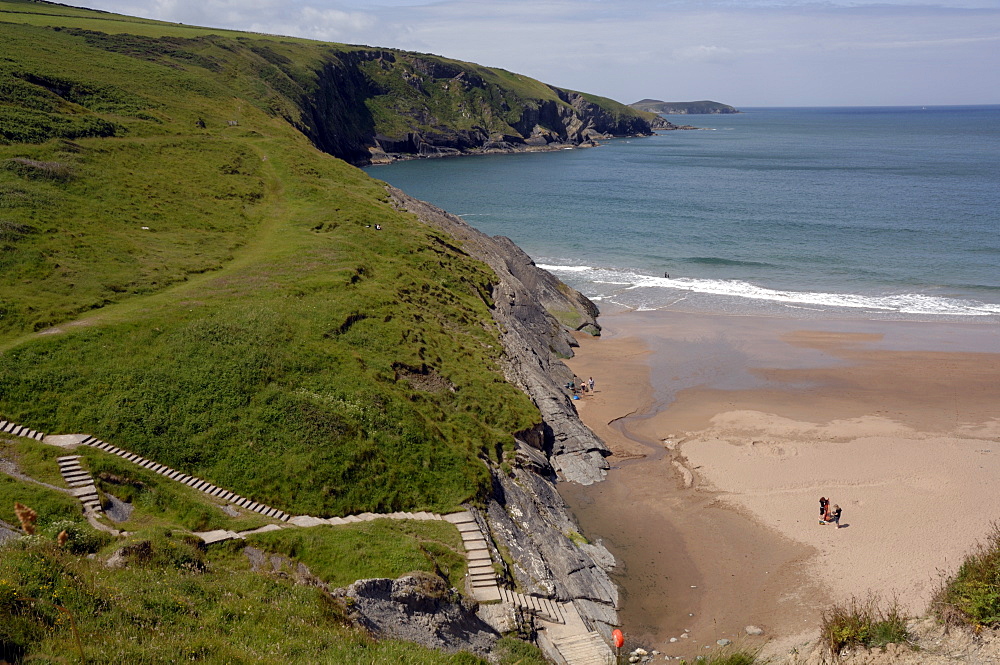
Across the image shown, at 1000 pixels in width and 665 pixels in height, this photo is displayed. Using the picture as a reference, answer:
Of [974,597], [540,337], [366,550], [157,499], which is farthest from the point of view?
[540,337]

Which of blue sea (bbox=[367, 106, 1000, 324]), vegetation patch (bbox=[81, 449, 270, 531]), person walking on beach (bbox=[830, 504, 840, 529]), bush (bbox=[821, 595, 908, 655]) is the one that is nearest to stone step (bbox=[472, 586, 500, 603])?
vegetation patch (bbox=[81, 449, 270, 531])

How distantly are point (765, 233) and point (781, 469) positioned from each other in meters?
73.3

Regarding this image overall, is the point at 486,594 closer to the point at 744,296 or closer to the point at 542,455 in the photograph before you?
the point at 542,455

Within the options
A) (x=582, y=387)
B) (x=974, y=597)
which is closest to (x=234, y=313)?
(x=582, y=387)

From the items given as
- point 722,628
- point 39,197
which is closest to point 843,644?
point 722,628

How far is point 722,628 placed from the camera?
1087 inches

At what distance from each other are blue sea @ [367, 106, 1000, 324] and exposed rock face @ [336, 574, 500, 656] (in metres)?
56.1

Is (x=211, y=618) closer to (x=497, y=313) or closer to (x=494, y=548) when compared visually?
(x=494, y=548)

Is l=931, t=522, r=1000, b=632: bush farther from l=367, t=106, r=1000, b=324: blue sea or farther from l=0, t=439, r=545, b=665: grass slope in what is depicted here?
l=367, t=106, r=1000, b=324: blue sea

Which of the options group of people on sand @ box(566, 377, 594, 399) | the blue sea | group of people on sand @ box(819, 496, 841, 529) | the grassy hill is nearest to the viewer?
the grassy hill

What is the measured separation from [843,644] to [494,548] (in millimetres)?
13645

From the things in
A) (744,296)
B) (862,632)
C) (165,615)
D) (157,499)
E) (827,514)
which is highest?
(744,296)

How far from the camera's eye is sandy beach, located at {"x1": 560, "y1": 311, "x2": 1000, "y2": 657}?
29.7 meters

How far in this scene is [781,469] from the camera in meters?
40.3
